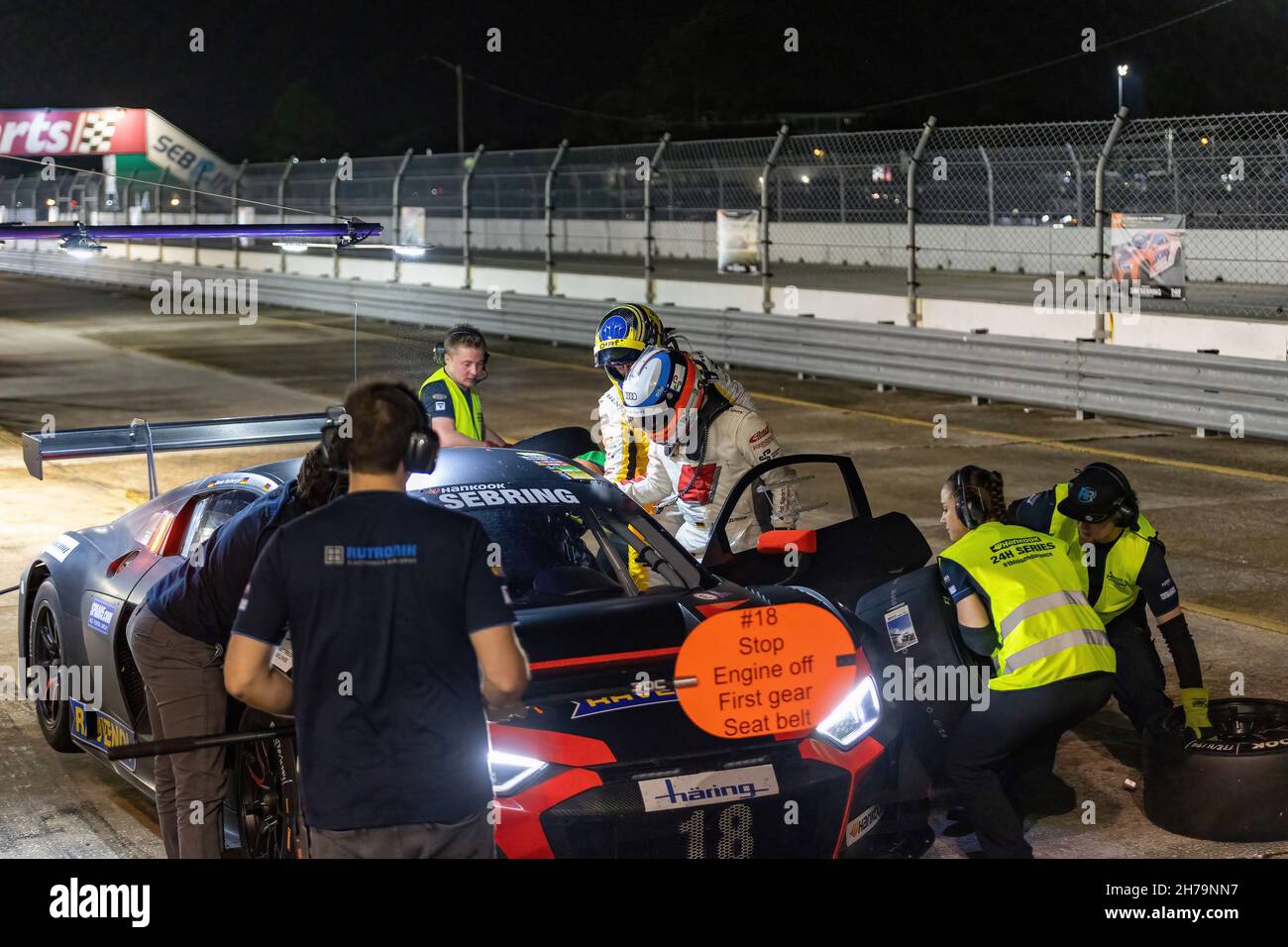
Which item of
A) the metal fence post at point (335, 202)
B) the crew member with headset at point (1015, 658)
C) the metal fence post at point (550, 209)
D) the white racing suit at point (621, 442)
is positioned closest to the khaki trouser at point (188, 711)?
the crew member with headset at point (1015, 658)

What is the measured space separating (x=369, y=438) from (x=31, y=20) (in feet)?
309

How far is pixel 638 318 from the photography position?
826 centimetres

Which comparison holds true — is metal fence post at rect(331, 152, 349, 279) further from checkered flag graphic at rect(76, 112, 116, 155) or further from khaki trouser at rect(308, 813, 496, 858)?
checkered flag graphic at rect(76, 112, 116, 155)

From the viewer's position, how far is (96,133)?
2506 inches

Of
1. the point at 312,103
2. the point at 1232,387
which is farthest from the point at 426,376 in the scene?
the point at 312,103

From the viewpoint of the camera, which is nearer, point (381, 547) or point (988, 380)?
point (381, 547)

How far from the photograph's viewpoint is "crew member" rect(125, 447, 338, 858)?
5195 millimetres

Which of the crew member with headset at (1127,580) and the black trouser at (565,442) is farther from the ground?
the black trouser at (565,442)

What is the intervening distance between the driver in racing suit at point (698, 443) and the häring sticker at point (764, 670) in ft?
7.38

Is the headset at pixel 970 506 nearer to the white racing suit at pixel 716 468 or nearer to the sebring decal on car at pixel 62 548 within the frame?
the white racing suit at pixel 716 468

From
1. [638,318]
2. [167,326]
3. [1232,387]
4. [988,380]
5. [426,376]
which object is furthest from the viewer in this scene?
[167,326]

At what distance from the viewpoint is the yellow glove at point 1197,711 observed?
20.4 feet

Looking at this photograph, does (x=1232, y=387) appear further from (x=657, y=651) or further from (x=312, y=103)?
(x=312, y=103)

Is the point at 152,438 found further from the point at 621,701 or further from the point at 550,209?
the point at 550,209
